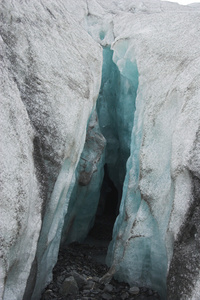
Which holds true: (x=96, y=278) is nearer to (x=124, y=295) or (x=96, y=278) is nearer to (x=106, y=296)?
(x=106, y=296)

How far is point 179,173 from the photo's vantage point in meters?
4.32

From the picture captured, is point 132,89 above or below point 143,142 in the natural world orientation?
above

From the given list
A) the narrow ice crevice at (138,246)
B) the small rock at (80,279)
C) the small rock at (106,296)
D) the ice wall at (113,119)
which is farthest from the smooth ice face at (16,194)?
the ice wall at (113,119)

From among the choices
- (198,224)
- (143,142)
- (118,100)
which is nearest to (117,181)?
(118,100)

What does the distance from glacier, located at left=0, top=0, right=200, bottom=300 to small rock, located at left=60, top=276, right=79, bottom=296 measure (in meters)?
0.36

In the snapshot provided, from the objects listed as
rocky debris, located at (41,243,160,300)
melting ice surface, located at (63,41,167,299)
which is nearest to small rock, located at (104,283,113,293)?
rocky debris, located at (41,243,160,300)

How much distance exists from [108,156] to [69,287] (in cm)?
600

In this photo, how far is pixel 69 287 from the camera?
5.05m

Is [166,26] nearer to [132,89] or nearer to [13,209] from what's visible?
[132,89]

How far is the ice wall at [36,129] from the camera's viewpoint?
378 cm

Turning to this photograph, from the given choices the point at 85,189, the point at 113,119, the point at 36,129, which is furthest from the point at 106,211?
the point at 36,129

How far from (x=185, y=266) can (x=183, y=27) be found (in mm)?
5165

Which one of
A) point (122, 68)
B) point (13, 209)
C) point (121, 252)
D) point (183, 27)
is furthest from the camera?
point (122, 68)

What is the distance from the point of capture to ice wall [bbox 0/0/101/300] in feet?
12.4
